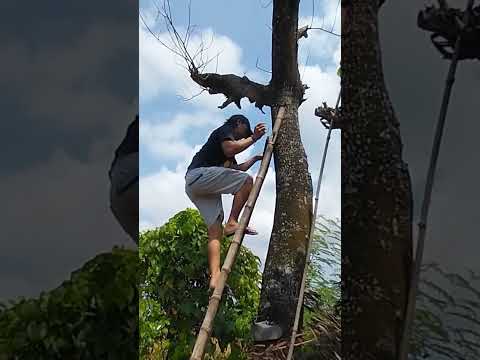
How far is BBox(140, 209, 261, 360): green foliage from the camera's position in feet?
7.73

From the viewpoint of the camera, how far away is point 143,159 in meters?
2.46

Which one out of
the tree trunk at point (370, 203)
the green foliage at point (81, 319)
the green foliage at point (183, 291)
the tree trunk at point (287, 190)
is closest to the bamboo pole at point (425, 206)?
the tree trunk at point (370, 203)

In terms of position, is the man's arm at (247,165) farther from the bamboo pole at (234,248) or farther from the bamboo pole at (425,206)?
the bamboo pole at (425,206)

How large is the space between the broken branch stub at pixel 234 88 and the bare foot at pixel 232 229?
323 millimetres

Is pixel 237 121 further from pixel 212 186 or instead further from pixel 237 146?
pixel 212 186

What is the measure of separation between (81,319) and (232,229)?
468 mm

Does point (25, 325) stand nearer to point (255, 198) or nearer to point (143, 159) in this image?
point (143, 159)

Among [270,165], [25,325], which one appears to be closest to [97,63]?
[270,165]

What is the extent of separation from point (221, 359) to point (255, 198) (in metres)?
0.44

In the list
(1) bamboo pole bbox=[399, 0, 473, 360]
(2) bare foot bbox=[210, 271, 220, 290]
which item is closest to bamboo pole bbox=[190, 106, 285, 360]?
(2) bare foot bbox=[210, 271, 220, 290]

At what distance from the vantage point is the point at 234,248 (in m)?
2.35

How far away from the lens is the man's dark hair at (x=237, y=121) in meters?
2.41

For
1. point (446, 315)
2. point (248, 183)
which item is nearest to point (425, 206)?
point (446, 315)

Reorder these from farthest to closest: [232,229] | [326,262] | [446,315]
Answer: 1. [232,229]
2. [326,262]
3. [446,315]
